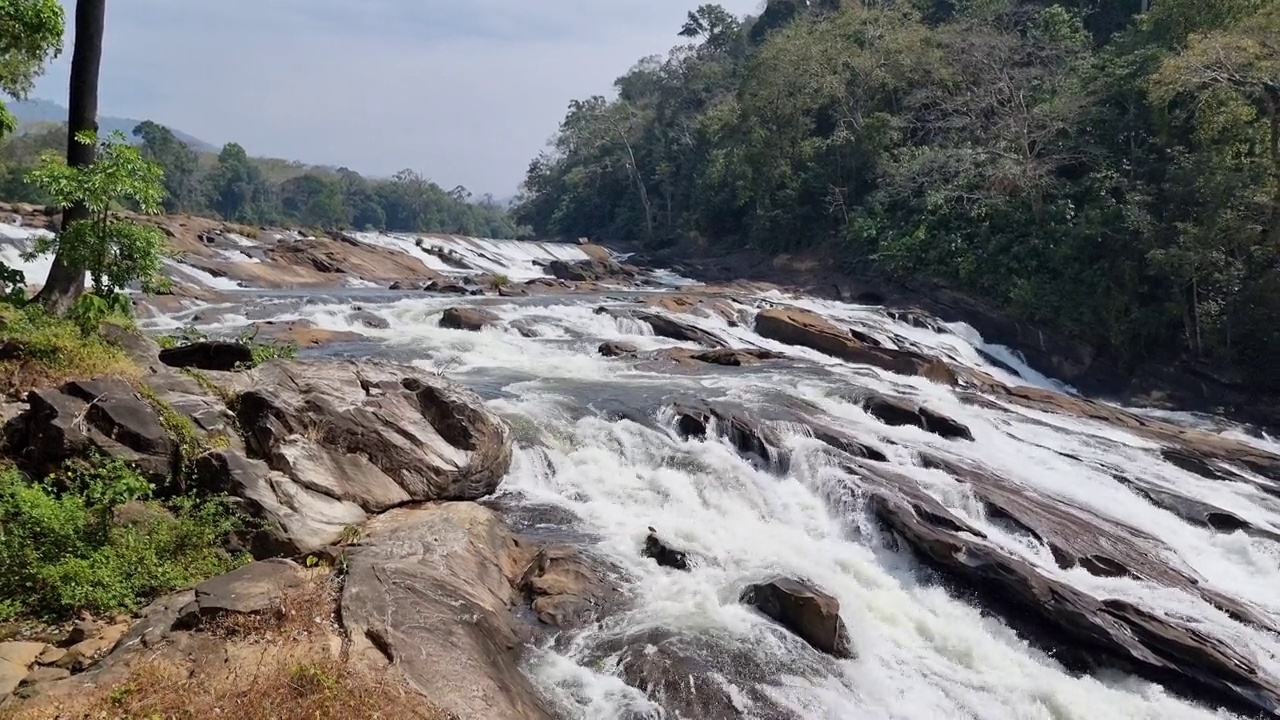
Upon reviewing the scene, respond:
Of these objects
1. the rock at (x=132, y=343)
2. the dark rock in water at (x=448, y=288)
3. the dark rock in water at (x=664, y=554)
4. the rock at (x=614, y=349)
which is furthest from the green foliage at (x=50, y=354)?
the dark rock in water at (x=448, y=288)

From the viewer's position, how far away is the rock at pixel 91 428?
6.12 metres

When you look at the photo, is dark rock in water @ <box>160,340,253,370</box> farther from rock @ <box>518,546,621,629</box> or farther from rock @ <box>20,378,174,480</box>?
rock @ <box>518,546,621,629</box>

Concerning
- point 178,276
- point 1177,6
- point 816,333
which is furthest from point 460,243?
point 1177,6

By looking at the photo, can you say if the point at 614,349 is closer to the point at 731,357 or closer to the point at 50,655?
Answer: the point at 731,357

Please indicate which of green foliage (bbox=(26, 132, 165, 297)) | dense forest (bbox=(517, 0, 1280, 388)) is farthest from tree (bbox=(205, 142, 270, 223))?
green foliage (bbox=(26, 132, 165, 297))

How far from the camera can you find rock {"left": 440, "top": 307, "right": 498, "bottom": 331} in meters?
17.0

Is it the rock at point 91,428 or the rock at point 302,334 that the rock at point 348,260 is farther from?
the rock at point 91,428

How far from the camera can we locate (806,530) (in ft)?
29.7

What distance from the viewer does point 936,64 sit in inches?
1251

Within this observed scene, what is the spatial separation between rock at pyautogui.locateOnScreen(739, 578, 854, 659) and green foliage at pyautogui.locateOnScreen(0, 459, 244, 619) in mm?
4398

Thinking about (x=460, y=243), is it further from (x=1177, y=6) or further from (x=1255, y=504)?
(x=1255, y=504)

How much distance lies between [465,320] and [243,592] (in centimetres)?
1213

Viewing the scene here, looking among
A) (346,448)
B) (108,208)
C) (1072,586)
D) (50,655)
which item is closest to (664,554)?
(346,448)

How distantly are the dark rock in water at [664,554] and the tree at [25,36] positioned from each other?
774 centimetres
